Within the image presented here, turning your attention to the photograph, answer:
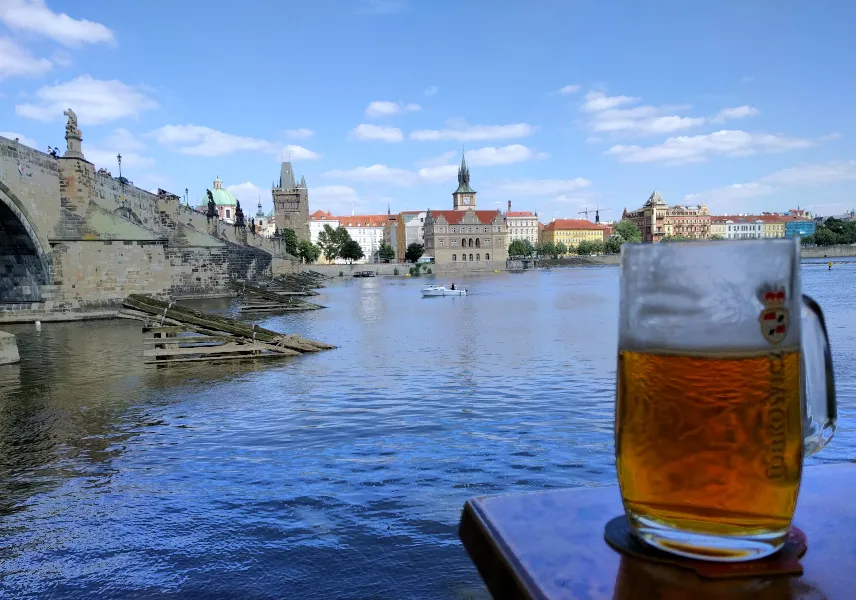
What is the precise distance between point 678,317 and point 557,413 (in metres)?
7.67

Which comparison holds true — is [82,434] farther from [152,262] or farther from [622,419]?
[152,262]

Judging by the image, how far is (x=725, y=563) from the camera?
0.90m

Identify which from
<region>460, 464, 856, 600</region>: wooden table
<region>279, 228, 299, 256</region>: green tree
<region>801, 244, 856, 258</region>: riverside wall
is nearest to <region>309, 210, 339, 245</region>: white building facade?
<region>279, 228, 299, 256</region>: green tree

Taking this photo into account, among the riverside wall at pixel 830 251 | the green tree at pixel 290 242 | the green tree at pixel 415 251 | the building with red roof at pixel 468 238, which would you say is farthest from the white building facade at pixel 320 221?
the riverside wall at pixel 830 251

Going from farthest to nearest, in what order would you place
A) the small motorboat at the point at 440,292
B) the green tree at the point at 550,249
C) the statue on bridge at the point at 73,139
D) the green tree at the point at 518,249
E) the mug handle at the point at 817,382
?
the green tree at the point at 550,249 < the green tree at the point at 518,249 < the small motorboat at the point at 440,292 < the statue on bridge at the point at 73,139 < the mug handle at the point at 817,382

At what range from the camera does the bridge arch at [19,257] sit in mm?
22969

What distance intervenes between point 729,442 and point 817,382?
22cm

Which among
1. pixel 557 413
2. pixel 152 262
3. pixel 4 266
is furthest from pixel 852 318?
pixel 4 266

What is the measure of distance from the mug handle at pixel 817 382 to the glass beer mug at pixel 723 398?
4 cm

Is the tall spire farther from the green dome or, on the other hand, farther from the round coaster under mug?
the round coaster under mug

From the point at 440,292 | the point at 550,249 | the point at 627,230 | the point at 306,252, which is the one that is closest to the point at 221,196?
the point at 306,252

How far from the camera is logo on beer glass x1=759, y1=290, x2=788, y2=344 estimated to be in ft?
3.03

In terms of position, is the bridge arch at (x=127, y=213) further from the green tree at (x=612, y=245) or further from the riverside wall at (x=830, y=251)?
the riverside wall at (x=830, y=251)

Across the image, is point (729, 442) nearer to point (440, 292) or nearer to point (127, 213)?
point (127, 213)
